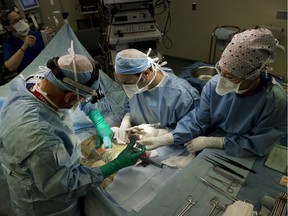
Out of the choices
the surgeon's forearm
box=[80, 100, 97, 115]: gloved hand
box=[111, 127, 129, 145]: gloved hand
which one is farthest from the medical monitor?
box=[111, 127, 129, 145]: gloved hand

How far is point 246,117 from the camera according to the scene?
1.31m

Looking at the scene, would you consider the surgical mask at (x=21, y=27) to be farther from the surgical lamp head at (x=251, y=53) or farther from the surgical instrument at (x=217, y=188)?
the surgical instrument at (x=217, y=188)

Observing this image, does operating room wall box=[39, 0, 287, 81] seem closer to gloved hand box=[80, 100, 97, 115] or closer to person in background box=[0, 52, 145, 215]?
gloved hand box=[80, 100, 97, 115]

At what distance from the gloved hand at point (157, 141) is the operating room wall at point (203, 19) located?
8.22ft

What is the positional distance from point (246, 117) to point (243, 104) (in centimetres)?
8

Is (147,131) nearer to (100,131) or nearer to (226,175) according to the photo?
(100,131)

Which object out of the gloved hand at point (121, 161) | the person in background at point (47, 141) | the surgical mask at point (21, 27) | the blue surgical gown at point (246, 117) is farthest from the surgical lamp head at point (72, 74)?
the surgical mask at point (21, 27)

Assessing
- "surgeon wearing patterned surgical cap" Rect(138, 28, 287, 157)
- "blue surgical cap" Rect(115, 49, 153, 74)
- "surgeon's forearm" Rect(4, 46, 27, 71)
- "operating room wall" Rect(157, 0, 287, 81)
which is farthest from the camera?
"operating room wall" Rect(157, 0, 287, 81)

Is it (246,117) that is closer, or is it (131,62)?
(246,117)

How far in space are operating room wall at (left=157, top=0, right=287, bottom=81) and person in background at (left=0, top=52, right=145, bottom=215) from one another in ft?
9.90

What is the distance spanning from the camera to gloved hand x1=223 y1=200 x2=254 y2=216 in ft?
3.04

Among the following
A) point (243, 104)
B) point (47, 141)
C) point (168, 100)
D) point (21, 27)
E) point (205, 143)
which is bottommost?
point (205, 143)

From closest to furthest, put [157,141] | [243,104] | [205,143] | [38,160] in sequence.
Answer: [38,160] < [243,104] < [205,143] < [157,141]

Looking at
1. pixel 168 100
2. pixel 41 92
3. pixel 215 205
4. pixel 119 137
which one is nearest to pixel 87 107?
pixel 119 137
